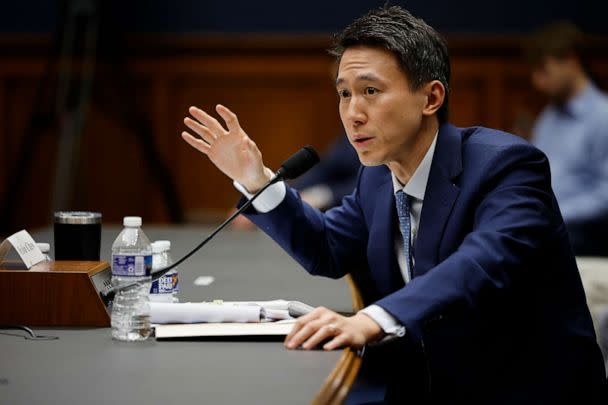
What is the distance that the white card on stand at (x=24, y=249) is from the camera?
1658mm

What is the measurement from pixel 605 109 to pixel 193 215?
2.46 meters

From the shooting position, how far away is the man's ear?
1861 mm

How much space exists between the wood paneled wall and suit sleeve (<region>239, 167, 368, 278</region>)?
3204 mm

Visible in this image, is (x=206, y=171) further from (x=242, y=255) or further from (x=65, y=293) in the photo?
(x=65, y=293)

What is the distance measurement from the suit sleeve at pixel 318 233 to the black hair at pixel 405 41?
353 millimetres

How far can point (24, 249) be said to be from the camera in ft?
5.51

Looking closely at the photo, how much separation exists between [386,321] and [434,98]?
60cm

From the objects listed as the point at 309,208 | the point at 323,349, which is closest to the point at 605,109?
the point at 309,208

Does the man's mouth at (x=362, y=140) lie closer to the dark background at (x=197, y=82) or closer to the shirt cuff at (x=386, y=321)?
the shirt cuff at (x=386, y=321)

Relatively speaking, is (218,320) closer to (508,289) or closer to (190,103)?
(508,289)

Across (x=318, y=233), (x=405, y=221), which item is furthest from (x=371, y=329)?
(x=318, y=233)

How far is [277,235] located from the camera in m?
1.96

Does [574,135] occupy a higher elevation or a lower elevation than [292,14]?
lower

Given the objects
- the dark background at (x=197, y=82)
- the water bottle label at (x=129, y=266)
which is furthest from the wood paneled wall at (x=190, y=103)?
the water bottle label at (x=129, y=266)
